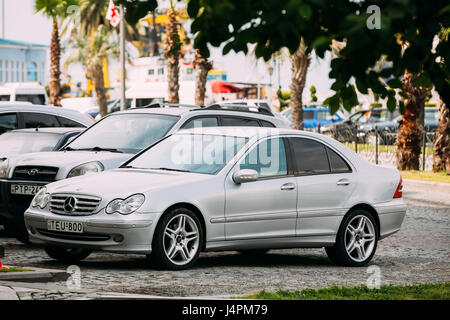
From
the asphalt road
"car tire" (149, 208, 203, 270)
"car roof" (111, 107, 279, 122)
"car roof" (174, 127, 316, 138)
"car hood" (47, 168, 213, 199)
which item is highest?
"car roof" (111, 107, 279, 122)

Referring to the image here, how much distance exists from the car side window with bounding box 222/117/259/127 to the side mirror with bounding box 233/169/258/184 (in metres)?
2.88

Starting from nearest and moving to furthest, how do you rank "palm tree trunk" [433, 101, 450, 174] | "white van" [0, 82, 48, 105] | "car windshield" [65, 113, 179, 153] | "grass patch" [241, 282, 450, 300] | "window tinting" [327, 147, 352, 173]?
1. "grass patch" [241, 282, 450, 300]
2. "window tinting" [327, 147, 352, 173]
3. "car windshield" [65, 113, 179, 153]
4. "palm tree trunk" [433, 101, 450, 174]
5. "white van" [0, 82, 48, 105]

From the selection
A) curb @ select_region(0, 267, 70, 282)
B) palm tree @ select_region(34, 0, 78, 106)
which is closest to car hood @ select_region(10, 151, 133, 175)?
A: curb @ select_region(0, 267, 70, 282)

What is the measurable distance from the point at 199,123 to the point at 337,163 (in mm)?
2213

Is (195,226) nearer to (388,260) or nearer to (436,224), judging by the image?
(388,260)

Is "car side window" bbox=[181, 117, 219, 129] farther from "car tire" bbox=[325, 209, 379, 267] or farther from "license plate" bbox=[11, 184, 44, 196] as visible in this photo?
"car tire" bbox=[325, 209, 379, 267]

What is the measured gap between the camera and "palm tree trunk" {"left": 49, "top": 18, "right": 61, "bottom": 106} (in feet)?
162

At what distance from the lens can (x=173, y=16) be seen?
39.6m

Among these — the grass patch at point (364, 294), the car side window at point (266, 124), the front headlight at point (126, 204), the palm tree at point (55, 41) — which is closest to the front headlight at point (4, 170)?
the front headlight at point (126, 204)

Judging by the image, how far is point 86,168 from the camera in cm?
1116

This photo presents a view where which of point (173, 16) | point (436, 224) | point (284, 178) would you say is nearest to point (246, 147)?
point (284, 178)

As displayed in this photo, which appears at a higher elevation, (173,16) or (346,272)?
(173,16)
